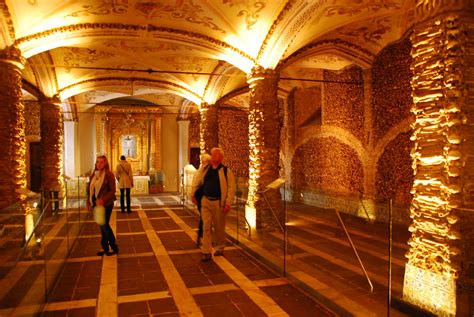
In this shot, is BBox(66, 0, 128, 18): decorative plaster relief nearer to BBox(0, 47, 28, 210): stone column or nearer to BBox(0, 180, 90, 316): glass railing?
BBox(0, 47, 28, 210): stone column

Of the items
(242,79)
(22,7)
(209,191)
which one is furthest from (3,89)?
(242,79)

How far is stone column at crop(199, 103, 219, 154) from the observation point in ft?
43.5

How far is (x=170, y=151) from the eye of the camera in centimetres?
1814

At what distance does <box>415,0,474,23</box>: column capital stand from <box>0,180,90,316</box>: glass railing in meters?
4.29

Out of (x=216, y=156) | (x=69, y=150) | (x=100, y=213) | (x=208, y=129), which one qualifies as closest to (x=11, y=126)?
(x=100, y=213)

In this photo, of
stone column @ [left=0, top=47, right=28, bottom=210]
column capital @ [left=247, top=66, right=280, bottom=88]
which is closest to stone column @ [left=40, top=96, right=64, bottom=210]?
stone column @ [left=0, top=47, right=28, bottom=210]

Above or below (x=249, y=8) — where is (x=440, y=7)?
below

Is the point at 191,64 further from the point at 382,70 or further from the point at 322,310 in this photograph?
the point at 322,310

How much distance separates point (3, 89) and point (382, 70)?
28.6ft

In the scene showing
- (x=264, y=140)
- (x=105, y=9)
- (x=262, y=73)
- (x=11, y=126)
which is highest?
(x=105, y=9)

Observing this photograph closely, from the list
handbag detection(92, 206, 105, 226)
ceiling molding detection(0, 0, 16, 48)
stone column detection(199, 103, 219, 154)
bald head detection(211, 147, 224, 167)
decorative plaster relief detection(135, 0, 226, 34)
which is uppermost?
decorative plaster relief detection(135, 0, 226, 34)

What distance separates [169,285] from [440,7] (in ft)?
13.9

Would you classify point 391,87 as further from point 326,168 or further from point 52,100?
point 52,100

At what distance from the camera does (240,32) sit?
26.2 ft
